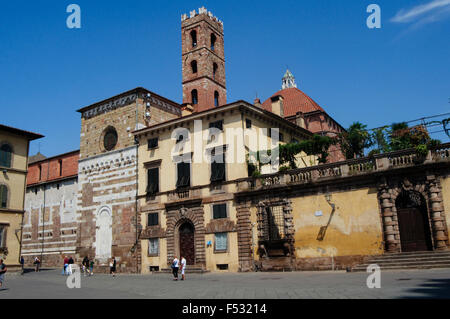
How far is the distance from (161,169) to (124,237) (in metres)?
6.69

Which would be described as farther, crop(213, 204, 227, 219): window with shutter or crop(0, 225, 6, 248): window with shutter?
crop(0, 225, 6, 248): window with shutter

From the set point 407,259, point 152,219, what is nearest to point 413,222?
point 407,259

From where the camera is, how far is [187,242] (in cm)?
3069

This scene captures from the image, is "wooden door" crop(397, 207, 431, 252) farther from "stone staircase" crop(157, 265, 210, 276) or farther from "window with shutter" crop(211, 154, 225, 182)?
"stone staircase" crop(157, 265, 210, 276)

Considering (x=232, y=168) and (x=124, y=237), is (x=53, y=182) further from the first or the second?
(x=232, y=168)

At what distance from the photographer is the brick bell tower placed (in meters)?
46.3

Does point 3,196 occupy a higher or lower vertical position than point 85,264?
higher

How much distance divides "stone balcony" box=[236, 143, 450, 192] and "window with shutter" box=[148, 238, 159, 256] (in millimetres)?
8532

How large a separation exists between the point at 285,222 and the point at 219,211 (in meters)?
5.10

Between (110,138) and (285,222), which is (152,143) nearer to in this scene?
(110,138)

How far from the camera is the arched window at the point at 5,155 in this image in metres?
33.7

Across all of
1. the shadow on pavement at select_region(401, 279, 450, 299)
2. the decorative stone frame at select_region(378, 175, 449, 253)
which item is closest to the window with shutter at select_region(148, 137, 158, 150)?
the decorative stone frame at select_region(378, 175, 449, 253)

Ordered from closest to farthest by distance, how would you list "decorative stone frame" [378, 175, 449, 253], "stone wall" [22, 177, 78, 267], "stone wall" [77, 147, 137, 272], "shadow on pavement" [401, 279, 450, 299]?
"shadow on pavement" [401, 279, 450, 299] → "decorative stone frame" [378, 175, 449, 253] → "stone wall" [77, 147, 137, 272] → "stone wall" [22, 177, 78, 267]

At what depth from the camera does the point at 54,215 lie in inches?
1687
